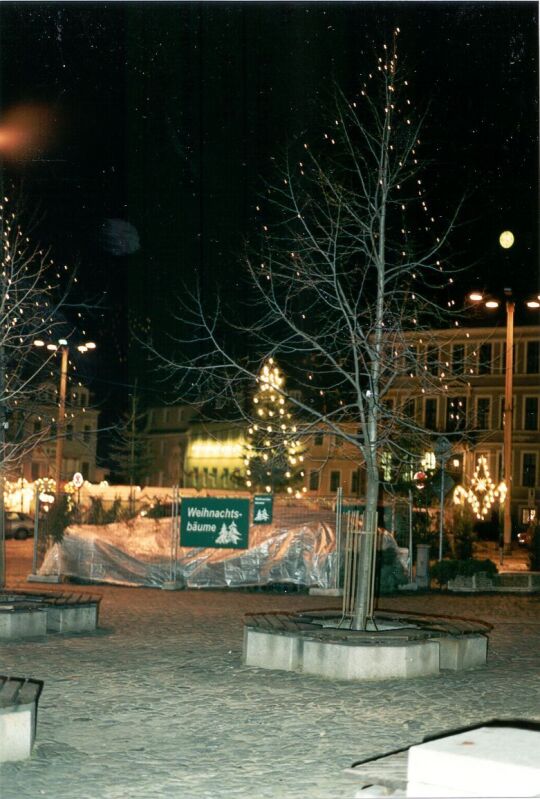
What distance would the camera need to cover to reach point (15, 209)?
18.1 m

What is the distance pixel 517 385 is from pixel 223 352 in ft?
207

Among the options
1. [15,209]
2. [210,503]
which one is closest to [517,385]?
[210,503]

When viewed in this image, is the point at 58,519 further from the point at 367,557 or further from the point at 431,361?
the point at 367,557

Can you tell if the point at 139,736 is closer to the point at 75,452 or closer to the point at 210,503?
the point at 210,503

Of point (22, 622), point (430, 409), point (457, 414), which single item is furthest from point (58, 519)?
point (430, 409)

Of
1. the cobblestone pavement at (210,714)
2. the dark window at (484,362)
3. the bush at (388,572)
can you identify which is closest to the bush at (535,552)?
the dark window at (484,362)

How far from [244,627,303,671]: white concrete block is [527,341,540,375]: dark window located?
62.9 metres

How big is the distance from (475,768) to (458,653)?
24.1ft

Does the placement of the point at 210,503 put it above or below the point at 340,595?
above

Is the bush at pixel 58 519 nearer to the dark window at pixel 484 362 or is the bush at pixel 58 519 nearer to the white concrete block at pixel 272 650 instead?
the dark window at pixel 484 362

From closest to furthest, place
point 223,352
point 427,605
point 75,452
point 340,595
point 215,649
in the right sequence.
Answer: point 223,352
point 215,649
point 427,605
point 340,595
point 75,452

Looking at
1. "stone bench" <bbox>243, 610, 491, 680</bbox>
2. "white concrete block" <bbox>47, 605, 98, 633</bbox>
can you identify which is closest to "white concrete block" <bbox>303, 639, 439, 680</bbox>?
"stone bench" <bbox>243, 610, 491, 680</bbox>

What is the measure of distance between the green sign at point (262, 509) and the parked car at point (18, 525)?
29520 mm

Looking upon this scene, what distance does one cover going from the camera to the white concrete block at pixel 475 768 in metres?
4.87
